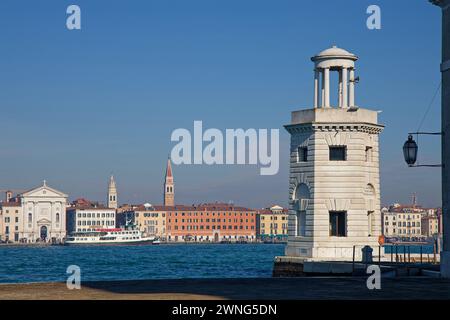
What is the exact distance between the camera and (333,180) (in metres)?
43.9

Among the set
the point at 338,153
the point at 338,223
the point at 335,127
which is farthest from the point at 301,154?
Result: the point at 338,223

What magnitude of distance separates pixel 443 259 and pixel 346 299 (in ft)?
26.5

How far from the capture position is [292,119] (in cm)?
4584

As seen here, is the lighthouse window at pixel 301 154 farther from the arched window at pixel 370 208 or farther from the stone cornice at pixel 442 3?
the stone cornice at pixel 442 3

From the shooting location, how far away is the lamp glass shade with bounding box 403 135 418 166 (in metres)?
23.7

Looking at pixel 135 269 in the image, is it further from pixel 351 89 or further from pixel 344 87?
pixel 344 87

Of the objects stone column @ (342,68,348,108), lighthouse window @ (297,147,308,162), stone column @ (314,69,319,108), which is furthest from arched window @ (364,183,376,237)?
stone column @ (314,69,319,108)

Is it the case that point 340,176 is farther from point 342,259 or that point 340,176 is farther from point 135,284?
point 135,284

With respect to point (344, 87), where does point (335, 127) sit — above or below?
below

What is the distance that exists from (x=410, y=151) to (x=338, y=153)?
67.9 ft

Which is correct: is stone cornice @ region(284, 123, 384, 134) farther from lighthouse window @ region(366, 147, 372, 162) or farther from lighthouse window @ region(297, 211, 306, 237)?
lighthouse window @ region(297, 211, 306, 237)

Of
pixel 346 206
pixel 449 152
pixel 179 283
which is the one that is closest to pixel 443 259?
pixel 449 152

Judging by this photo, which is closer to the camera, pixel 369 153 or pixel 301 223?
A: pixel 369 153

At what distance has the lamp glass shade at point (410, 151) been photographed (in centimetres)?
2369
